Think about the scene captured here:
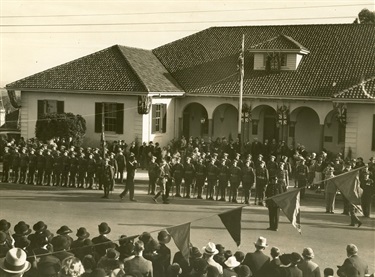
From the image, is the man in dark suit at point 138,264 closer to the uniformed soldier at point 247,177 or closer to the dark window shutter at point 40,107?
the uniformed soldier at point 247,177

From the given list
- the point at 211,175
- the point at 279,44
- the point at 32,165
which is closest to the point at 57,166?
the point at 32,165

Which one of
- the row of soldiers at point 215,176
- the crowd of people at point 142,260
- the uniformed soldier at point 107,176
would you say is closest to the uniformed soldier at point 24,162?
the uniformed soldier at point 107,176

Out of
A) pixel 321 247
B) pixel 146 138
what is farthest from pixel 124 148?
pixel 321 247

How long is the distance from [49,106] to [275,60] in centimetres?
1263

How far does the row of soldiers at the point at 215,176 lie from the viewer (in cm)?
1841

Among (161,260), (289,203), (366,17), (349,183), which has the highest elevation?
(366,17)

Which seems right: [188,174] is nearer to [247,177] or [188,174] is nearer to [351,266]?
[247,177]

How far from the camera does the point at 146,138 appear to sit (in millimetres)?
28000

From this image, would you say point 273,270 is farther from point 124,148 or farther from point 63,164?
point 124,148

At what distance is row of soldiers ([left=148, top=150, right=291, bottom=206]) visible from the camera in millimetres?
18411

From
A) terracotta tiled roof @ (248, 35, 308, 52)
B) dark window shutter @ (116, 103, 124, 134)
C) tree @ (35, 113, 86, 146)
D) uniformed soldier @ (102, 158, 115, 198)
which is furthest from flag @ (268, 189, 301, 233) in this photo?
terracotta tiled roof @ (248, 35, 308, 52)

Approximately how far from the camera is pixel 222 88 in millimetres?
29625

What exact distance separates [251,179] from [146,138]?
10.7 metres

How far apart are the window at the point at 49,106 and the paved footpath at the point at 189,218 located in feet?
31.5
